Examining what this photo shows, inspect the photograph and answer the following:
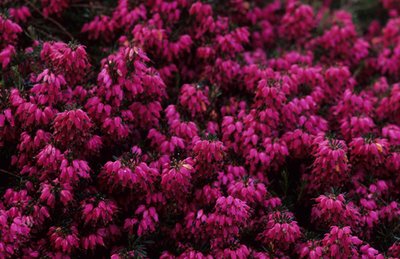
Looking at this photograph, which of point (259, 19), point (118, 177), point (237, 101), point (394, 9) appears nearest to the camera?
point (118, 177)

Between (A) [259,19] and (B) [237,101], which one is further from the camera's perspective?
(A) [259,19]

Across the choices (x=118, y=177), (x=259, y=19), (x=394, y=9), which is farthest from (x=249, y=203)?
(x=394, y=9)

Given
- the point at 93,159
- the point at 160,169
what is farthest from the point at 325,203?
the point at 93,159

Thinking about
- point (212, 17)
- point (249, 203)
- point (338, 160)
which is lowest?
point (249, 203)

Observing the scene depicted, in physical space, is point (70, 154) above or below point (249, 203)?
above

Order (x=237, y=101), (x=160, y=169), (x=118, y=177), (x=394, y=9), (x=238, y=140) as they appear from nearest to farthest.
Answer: (x=118, y=177) < (x=160, y=169) < (x=238, y=140) < (x=237, y=101) < (x=394, y=9)

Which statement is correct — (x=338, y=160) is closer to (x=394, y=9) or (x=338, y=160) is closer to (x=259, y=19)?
(x=259, y=19)

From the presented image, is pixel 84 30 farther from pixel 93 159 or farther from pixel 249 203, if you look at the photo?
pixel 249 203
